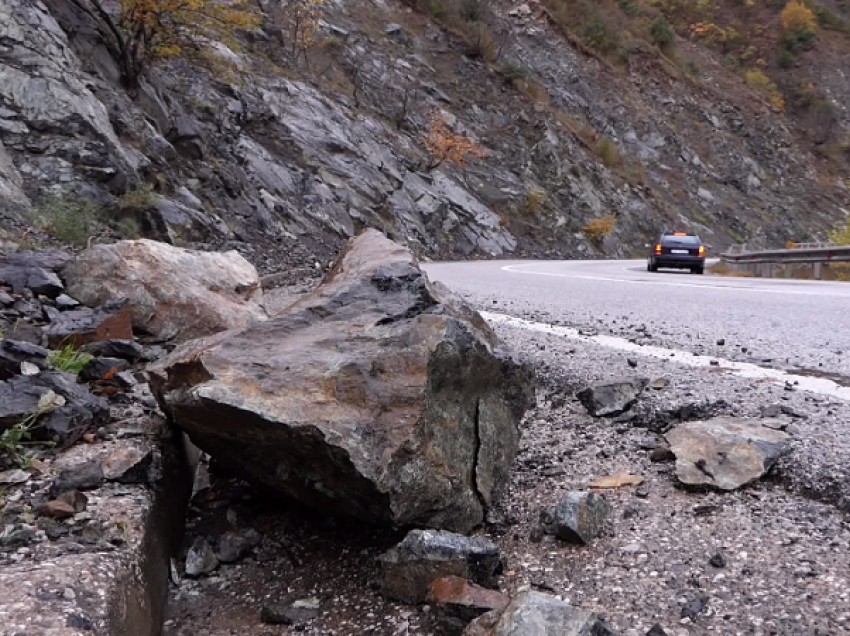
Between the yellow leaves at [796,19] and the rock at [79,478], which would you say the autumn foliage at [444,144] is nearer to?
the rock at [79,478]

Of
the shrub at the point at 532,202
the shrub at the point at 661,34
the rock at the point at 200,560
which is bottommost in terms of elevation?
the rock at the point at 200,560

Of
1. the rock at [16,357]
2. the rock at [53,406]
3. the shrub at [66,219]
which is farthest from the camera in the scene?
the shrub at [66,219]

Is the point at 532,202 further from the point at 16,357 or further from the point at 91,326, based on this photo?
the point at 16,357

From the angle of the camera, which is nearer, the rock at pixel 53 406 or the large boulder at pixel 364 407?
the large boulder at pixel 364 407

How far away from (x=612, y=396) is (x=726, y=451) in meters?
0.70

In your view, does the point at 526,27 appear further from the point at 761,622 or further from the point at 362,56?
the point at 761,622

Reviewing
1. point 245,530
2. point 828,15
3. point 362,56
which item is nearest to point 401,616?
point 245,530

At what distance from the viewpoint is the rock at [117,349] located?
3.70 meters

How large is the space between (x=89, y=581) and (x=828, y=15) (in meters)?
68.2

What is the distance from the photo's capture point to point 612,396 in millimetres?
2959

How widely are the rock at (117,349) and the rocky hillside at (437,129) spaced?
13.0ft

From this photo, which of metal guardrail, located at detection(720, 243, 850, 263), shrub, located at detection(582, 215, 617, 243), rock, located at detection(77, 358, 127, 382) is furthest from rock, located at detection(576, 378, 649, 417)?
shrub, located at detection(582, 215, 617, 243)

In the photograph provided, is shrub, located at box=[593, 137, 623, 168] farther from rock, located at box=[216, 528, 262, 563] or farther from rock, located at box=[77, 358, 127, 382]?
rock, located at box=[216, 528, 262, 563]

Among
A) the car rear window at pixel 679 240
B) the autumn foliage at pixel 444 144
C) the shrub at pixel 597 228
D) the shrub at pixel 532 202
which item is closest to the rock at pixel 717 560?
the car rear window at pixel 679 240
